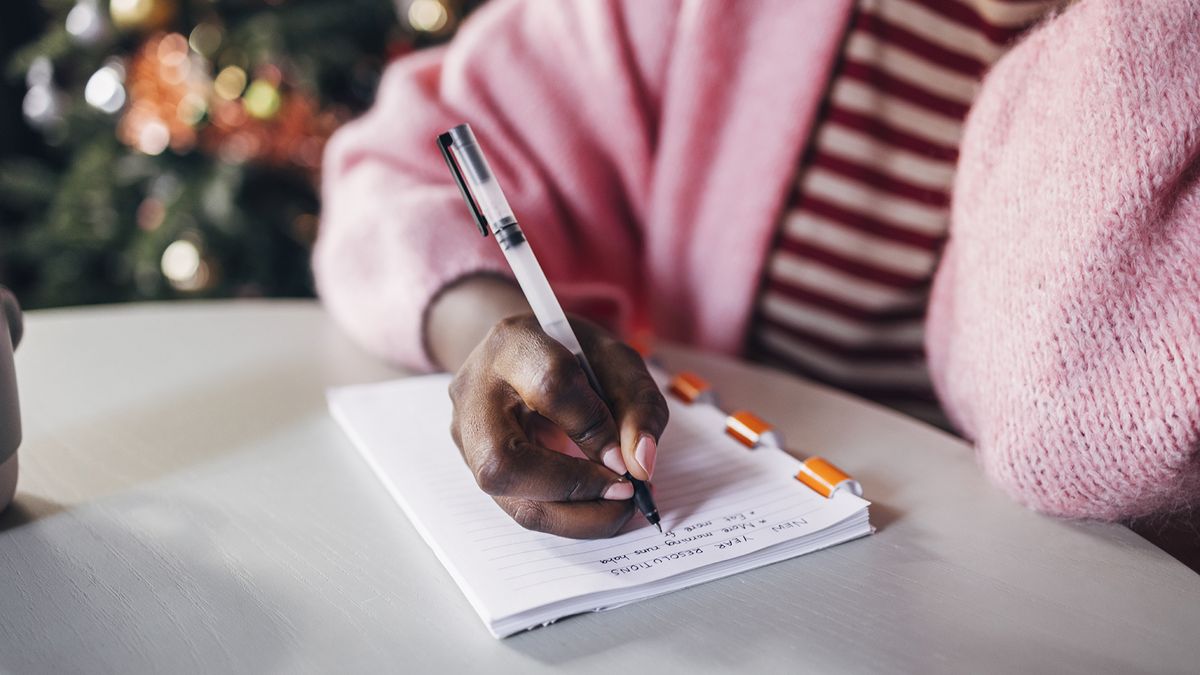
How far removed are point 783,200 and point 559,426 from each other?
1.24ft

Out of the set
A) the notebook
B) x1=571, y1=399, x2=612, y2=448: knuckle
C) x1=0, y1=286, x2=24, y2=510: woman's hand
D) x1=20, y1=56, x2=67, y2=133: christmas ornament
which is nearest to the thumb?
x1=0, y1=286, x2=24, y2=510: woman's hand

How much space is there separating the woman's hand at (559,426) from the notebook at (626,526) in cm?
2

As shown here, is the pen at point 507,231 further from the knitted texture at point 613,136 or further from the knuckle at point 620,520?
the knitted texture at point 613,136

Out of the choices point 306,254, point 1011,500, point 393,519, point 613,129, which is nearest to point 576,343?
point 393,519

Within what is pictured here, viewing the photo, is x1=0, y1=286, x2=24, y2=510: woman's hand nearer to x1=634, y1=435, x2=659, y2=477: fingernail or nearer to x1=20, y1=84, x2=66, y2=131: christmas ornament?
x1=634, y1=435, x2=659, y2=477: fingernail

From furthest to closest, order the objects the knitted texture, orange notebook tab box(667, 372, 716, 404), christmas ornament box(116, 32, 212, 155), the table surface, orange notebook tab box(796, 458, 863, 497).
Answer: christmas ornament box(116, 32, 212, 155)
the knitted texture
orange notebook tab box(667, 372, 716, 404)
orange notebook tab box(796, 458, 863, 497)
the table surface

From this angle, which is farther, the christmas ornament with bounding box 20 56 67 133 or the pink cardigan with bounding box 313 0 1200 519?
the christmas ornament with bounding box 20 56 67 133

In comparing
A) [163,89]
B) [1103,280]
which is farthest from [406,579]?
[163,89]

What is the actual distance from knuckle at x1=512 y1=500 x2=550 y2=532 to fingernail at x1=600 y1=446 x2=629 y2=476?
0.12 ft

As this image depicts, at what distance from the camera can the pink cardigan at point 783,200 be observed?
0.42 meters

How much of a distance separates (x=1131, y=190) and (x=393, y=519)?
0.39 metres

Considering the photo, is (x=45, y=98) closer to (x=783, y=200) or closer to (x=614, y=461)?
(x=783, y=200)

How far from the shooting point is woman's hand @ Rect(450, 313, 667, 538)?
392 mm

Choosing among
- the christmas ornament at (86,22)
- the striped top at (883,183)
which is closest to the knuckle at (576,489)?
the striped top at (883,183)
